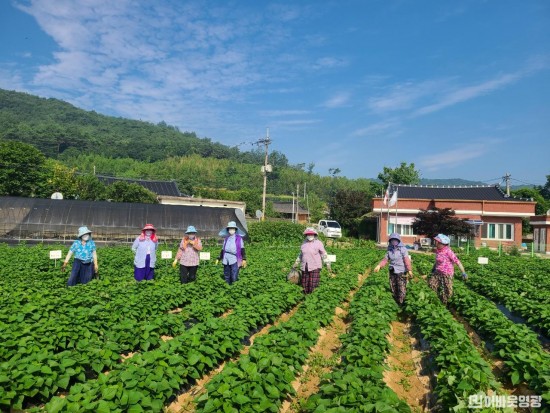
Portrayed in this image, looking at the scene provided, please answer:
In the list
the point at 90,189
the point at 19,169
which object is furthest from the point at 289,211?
the point at 19,169

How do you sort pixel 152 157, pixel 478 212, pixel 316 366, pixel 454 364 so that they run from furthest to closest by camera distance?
pixel 152 157, pixel 478 212, pixel 316 366, pixel 454 364

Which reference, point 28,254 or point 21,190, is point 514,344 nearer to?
point 28,254

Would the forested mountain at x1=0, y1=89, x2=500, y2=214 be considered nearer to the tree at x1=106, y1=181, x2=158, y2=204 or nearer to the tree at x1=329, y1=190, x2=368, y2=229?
the tree at x1=329, y1=190, x2=368, y2=229

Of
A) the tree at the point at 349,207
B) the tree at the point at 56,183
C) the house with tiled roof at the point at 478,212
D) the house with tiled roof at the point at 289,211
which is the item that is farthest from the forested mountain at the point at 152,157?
the tree at the point at 56,183

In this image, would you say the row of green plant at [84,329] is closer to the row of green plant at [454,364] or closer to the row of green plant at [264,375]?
the row of green plant at [264,375]

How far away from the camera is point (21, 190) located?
118 ft

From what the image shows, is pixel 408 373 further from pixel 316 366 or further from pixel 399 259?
pixel 399 259

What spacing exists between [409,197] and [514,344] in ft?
103

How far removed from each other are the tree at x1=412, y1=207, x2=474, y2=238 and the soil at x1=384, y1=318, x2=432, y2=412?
21.3 m

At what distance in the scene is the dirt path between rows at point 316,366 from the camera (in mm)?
4598

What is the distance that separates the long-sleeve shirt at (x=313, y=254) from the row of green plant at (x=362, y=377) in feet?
5.26

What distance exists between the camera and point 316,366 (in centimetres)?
564

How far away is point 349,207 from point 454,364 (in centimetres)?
3785


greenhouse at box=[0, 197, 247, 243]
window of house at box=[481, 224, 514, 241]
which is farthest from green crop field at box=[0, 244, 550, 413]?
window of house at box=[481, 224, 514, 241]
